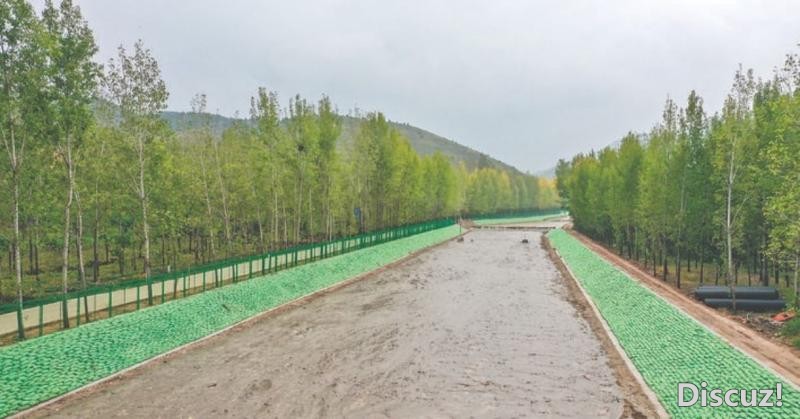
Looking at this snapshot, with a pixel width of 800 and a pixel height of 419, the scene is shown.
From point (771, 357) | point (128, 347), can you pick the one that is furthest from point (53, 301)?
point (771, 357)

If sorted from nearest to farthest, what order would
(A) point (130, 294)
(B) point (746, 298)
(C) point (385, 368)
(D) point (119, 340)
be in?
(C) point (385, 368), (D) point (119, 340), (A) point (130, 294), (B) point (746, 298)

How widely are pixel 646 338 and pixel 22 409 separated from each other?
1967 cm

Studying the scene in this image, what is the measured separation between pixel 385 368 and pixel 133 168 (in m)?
17.4

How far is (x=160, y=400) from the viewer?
13078 millimetres

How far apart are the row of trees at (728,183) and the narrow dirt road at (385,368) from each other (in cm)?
1000

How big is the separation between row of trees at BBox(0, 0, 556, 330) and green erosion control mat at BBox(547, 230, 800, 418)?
21.2 metres

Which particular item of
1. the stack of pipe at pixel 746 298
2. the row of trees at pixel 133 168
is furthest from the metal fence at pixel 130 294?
the stack of pipe at pixel 746 298

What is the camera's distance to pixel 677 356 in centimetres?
1470

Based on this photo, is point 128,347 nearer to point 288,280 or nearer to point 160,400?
point 160,400

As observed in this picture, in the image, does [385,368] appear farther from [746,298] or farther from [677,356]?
[746,298]

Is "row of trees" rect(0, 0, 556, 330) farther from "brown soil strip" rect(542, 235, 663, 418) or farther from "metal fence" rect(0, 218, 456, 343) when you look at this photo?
"brown soil strip" rect(542, 235, 663, 418)

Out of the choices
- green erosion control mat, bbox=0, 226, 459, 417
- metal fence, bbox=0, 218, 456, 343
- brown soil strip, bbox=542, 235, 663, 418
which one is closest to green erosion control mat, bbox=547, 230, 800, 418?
brown soil strip, bbox=542, 235, 663, 418

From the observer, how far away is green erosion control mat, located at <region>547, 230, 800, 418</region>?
1118 cm

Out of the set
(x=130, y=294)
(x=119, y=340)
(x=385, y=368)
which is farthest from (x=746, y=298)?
(x=130, y=294)
